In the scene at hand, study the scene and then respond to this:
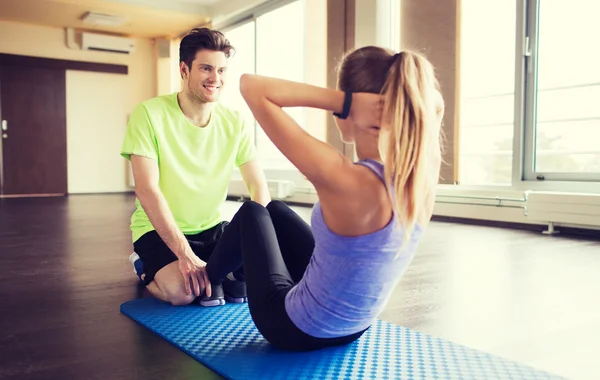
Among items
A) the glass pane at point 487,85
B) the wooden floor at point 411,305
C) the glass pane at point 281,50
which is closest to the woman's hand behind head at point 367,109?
the wooden floor at point 411,305

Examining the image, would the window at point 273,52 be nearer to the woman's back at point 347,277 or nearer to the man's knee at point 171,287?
the man's knee at point 171,287

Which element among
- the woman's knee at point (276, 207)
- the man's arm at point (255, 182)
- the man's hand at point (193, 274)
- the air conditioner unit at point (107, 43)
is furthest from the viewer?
the air conditioner unit at point (107, 43)

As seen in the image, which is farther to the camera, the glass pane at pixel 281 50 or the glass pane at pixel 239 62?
the glass pane at pixel 239 62

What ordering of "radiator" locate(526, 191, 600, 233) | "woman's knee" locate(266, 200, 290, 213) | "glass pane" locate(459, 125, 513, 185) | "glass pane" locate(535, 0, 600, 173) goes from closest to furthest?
"woman's knee" locate(266, 200, 290, 213) → "radiator" locate(526, 191, 600, 233) → "glass pane" locate(535, 0, 600, 173) → "glass pane" locate(459, 125, 513, 185)

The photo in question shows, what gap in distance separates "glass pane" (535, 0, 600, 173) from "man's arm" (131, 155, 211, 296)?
11.0 feet

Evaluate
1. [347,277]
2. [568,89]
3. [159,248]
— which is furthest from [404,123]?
[568,89]

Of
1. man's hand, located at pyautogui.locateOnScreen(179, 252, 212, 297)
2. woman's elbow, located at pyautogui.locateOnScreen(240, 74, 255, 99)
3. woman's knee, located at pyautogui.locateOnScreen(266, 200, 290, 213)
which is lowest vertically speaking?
man's hand, located at pyautogui.locateOnScreen(179, 252, 212, 297)

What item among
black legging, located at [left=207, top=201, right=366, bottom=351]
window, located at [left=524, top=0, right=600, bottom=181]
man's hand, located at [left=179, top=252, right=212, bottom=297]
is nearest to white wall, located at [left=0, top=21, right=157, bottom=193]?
window, located at [left=524, top=0, right=600, bottom=181]

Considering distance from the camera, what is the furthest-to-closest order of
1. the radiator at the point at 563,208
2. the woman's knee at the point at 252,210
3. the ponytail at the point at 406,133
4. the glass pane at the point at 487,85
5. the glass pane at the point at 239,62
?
the glass pane at the point at 239,62 → the glass pane at the point at 487,85 → the radiator at the point at 563,208 → the woman's knee at the point at 252,210 → the ponytail at the point at 406,133

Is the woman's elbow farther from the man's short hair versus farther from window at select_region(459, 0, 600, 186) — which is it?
window at select_region(459, 0, 600, 186)

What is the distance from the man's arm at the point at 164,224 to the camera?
1773 mm

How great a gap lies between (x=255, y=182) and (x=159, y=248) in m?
0.44

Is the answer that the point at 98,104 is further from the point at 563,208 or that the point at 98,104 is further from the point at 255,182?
the point at 255,182

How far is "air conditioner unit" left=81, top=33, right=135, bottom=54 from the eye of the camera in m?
8.52
